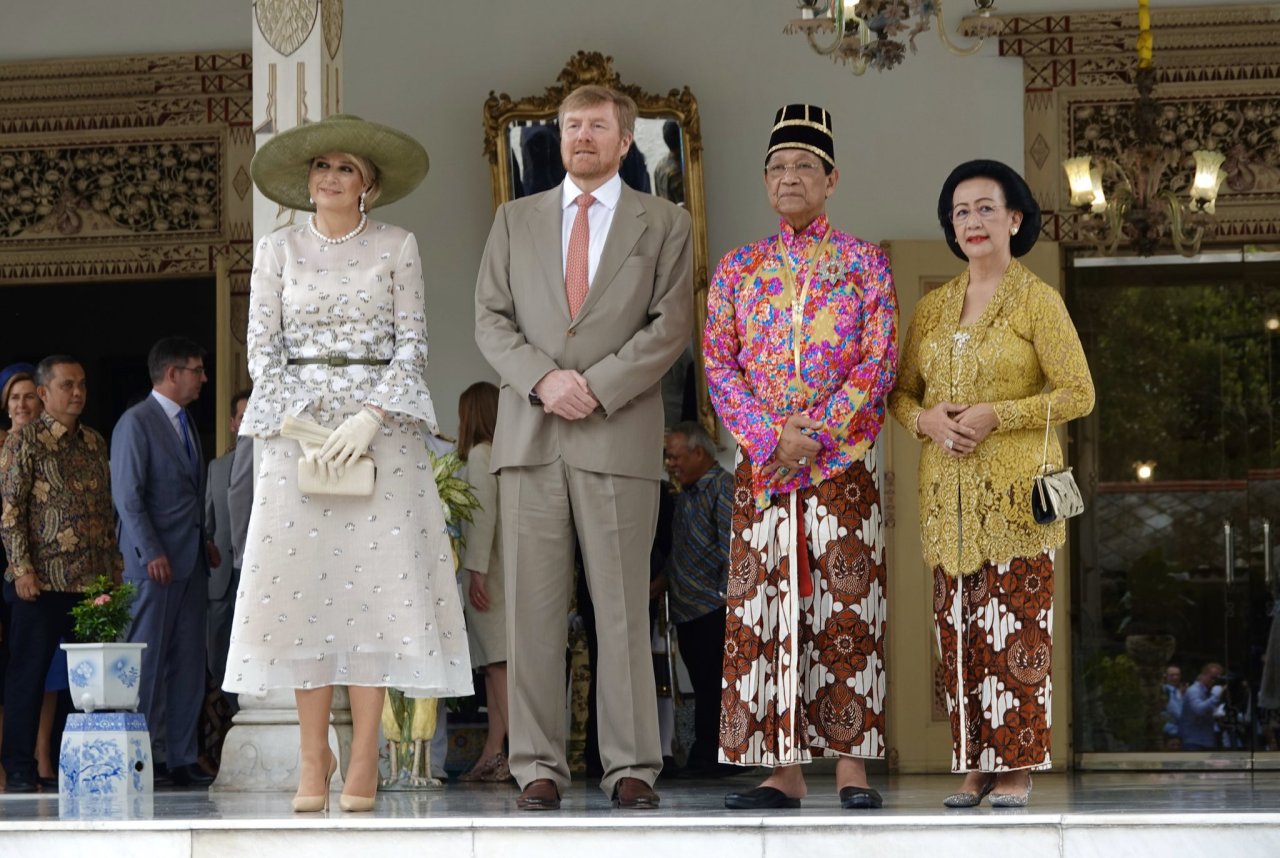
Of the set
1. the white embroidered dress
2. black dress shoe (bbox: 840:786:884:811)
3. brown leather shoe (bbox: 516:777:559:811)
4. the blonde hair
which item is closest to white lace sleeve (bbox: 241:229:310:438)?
the white embroidered dress

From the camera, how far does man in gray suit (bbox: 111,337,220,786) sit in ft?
23.1

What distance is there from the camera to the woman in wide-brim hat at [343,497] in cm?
467

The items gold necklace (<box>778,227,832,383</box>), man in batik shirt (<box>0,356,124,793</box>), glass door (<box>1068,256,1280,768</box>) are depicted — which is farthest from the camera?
glass door (<box>1068,256,1280,768</box>)

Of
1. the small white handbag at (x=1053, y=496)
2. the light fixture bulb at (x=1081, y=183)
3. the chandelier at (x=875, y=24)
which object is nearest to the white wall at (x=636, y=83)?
the light fixture bulb at (x=1081, y=183)

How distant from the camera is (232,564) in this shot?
7.75 metres

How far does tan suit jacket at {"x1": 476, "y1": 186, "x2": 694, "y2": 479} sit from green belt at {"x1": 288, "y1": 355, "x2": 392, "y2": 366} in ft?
0.88

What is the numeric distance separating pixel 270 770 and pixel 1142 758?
4462 millimetres

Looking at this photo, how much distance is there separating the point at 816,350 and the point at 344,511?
4.01 ft

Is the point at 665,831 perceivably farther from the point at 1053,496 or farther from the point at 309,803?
the point at 1053,496

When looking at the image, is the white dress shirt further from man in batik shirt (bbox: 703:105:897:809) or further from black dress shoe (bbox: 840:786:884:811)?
black dress shoe (bbox: 840:786:884:811)

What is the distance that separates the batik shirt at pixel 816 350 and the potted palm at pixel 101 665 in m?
2.09

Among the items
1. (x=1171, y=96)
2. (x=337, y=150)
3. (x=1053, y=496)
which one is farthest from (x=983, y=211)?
(x=1171, y=96)

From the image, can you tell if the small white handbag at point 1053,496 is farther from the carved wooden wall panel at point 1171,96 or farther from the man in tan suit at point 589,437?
the carved wooden wall panel at point 1171,96

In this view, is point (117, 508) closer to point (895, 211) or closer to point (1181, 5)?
point (895, 211)
